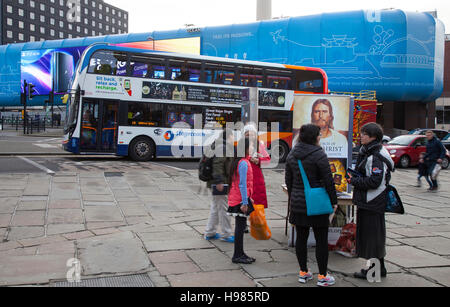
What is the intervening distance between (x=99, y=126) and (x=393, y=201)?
1187 cm

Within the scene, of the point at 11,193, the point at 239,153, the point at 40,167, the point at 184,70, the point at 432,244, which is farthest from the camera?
the point at 184,70

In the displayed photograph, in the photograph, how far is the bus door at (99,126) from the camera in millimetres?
14102

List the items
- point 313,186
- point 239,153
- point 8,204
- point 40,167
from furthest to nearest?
point 40,167
point 8,204
point 239,153
point 313,186

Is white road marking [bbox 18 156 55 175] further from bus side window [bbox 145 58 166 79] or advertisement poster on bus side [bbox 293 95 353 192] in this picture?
advertisement poster on bus side [bbox 293 95 353 192]

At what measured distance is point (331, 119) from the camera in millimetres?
5559

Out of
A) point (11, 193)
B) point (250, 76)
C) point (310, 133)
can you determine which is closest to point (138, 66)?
point (250, 76)

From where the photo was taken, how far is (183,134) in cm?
1542

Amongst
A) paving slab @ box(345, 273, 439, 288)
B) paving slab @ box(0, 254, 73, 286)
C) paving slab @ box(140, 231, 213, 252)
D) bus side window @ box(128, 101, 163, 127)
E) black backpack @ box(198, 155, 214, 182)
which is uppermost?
bus side window @ box(128, 101, 163, 127)

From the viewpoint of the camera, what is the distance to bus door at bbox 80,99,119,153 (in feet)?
46.3

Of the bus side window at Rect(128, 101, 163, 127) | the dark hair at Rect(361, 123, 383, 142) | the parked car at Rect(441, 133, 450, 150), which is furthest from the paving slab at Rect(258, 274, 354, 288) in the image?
the parked car at Rect(441, 133, 450, 150)

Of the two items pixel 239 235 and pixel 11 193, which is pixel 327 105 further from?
pixel 11 193

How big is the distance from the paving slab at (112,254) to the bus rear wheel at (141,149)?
9013mm

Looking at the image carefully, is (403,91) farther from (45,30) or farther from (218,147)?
(45,30)

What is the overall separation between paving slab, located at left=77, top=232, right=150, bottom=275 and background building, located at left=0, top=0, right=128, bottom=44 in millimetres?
99721
